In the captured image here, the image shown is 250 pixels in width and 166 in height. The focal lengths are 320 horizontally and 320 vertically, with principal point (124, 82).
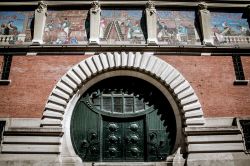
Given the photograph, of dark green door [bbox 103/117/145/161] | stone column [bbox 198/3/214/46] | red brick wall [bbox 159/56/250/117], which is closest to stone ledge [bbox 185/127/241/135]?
red brick wall [bbox 159/56/250/117]

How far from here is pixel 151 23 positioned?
15242 mm

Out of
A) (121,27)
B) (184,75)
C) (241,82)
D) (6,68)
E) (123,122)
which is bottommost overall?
(123,122)

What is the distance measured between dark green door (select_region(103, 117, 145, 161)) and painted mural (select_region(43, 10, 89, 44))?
166 inches

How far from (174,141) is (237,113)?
292 cm

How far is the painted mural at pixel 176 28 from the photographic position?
1517cm

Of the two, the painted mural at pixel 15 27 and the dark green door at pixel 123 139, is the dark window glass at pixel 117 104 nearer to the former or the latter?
the dark green door at pixel 123 139

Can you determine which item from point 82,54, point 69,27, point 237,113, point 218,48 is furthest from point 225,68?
point 69,27

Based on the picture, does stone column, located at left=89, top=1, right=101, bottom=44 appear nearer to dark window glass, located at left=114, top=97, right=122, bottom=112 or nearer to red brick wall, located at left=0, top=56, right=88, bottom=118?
red brick wall, located at left=0, top=56, right=88, bottom=118

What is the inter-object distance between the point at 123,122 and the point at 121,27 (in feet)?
15.3

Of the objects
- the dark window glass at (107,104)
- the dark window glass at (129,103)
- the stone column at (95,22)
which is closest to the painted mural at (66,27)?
the stone column at (95,22)

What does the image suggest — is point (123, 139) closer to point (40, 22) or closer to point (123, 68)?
point (123, 68)

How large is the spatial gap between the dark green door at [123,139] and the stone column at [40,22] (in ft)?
16.1

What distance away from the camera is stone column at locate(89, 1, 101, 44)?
14.9 m

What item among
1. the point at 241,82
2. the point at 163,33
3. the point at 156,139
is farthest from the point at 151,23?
the point at 156,139
